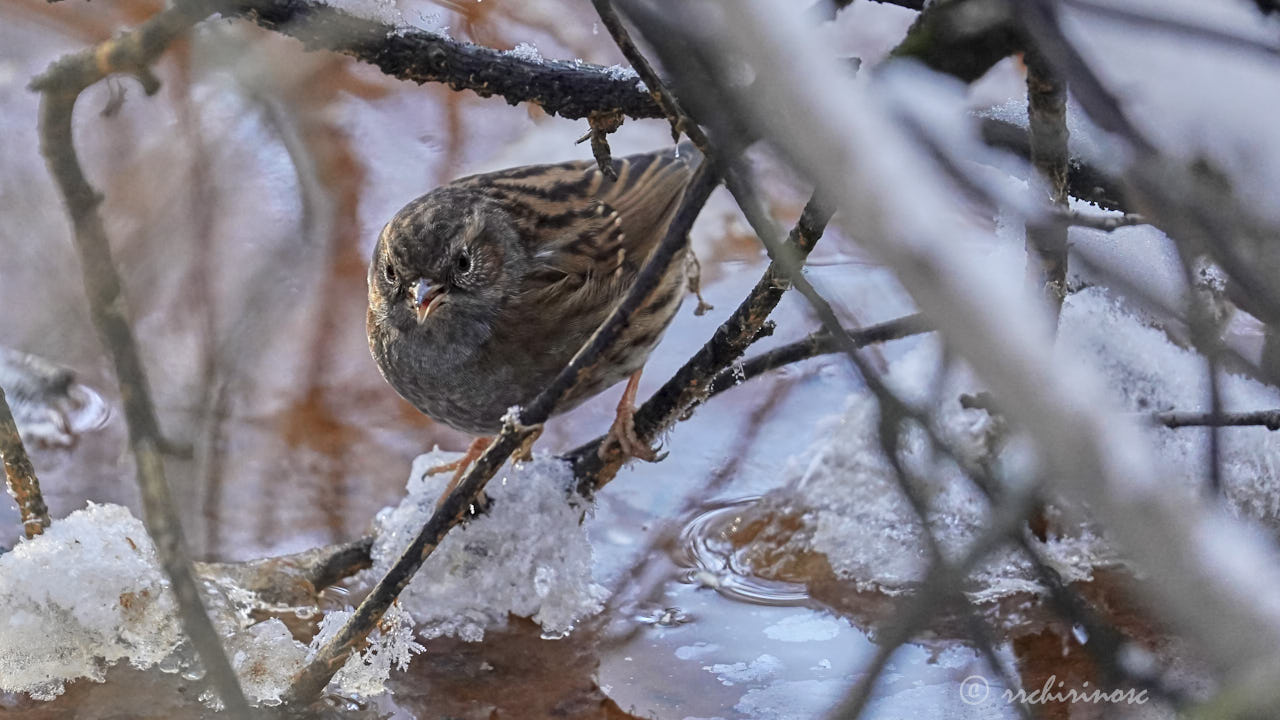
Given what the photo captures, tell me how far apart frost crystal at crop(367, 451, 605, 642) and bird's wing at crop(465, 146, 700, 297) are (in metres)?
0.61

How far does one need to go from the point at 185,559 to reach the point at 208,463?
1.45m

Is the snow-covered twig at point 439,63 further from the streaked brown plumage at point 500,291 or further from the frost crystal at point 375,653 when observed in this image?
the frost crystal at point 375,653

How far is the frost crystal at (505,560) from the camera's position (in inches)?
86.8

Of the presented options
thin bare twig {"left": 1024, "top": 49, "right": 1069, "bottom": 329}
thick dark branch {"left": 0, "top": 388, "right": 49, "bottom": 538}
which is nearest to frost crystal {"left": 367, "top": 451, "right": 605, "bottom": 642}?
thick dark branch {"left": 0, "top": 388, "right": 49, "bottom": 538}

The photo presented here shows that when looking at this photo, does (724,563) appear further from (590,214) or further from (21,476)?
(21,476)

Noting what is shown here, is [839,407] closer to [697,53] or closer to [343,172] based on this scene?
[343,172]

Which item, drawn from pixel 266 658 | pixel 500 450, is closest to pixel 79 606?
pixel 266 658

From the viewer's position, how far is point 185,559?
84cm

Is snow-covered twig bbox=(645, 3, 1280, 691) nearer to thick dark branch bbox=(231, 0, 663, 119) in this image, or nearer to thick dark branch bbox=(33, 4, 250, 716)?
thick dark branch bbox=(33, 4, 250, 716)

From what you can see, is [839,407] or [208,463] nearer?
[208,463]

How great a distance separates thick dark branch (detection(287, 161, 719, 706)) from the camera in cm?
118

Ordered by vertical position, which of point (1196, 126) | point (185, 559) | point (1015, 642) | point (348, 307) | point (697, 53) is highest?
point (697, 53)

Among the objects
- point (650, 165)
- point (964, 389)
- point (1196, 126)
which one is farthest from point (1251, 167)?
point (650, 165)

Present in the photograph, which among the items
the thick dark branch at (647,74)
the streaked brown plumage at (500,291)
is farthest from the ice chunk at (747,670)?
the thick dark branch at (647,74)
